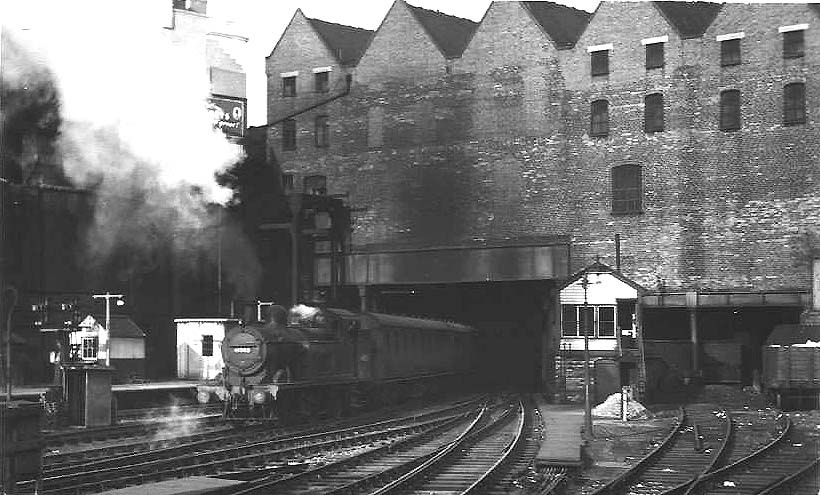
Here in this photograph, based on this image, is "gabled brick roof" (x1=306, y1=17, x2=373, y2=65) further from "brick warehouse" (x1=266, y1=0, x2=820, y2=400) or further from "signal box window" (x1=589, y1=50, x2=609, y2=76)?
"signal box window" (x1=589, y1=50, x2=609, y2=76)

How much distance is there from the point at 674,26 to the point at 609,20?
258cm

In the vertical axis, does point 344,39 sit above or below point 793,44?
above

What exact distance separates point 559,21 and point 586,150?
5.61 metres

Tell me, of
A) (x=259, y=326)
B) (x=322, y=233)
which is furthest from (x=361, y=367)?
(x=322, y=233)

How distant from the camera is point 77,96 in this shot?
28.0 metres

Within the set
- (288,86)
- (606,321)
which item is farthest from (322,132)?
(606,321)

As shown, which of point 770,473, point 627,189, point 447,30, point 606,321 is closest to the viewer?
point 770,473

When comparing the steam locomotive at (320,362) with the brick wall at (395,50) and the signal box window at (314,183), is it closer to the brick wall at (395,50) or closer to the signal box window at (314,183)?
the signal box window at (314,183)

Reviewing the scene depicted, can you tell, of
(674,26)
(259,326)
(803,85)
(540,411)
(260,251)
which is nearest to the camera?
(259,326)

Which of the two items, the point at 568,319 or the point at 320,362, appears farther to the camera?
the point at 568,319

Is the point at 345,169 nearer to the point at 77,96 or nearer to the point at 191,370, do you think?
the point at 191,370

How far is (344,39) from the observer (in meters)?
45.2

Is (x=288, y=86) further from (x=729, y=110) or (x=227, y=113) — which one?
(x=729, y=110)

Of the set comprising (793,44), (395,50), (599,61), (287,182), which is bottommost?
(287,182)
